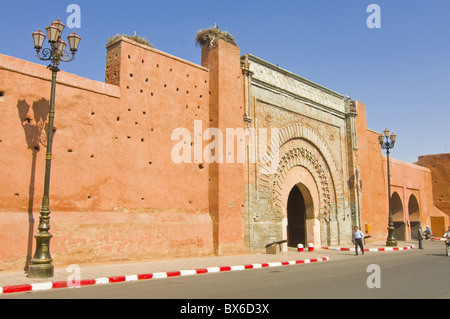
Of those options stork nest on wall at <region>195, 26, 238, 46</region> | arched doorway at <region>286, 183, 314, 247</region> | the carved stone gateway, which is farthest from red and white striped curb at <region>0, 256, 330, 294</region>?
stork nest on wall at <region>195, 26, 238, 46</region>

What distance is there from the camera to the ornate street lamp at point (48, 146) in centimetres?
722

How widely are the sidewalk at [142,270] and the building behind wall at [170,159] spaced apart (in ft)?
1.98

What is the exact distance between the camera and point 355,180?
18.4m

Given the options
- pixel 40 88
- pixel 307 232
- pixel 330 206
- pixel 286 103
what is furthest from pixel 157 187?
pixel 330 206

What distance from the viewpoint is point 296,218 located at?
16.8 metres

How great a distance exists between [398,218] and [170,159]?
17.7 metres

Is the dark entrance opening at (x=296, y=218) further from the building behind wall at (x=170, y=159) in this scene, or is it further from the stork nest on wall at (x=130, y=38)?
the stork nest on wall at (x=130, y=38)

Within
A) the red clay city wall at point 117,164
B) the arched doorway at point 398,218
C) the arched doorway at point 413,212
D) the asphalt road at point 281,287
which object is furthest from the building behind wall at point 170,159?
the arched doorway at point 413,212

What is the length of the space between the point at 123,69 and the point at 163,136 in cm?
205

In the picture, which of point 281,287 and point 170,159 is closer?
point 281,287

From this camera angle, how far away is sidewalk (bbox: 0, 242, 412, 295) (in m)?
6.67

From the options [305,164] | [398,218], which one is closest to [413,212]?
[398,218]

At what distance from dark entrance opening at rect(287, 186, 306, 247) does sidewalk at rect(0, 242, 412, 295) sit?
417cm

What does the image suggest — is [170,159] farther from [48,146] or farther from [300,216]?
[300,216]
